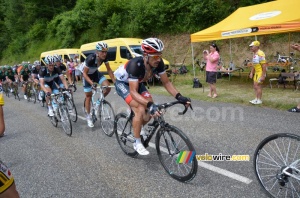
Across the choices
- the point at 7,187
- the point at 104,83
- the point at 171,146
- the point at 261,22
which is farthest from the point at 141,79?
the point at 261,22

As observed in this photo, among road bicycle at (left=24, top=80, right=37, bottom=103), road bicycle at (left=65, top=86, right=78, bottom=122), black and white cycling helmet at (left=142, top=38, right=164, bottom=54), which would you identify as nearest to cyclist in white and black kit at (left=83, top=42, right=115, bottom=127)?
road bicycle at (left=65, top=86, right=78, bottom=122)

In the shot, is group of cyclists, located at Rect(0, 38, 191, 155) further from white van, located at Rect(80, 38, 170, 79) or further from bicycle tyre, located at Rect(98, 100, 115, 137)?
white van, located at Rect(80, 38, 170, 79)

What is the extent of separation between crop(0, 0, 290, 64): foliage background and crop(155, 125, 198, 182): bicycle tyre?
1805 cm

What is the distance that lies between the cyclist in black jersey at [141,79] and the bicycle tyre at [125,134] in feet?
1.22

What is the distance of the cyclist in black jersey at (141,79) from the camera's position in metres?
3.64

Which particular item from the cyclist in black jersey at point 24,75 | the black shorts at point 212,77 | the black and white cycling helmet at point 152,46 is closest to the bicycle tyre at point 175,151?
the black and white cycling helmet at point 152,46

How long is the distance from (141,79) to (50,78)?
433 centimetres

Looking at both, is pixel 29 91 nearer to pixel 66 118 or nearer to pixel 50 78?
pixel 50 78

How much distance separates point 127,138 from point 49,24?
41834 mm

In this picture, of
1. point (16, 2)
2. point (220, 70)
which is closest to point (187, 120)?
point (220, 70)

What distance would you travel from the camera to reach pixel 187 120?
6.94 metres

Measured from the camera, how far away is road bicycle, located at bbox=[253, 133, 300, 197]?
9.18ft

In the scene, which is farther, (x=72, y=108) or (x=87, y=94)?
(x=72, y=108)

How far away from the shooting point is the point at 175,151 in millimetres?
3707
